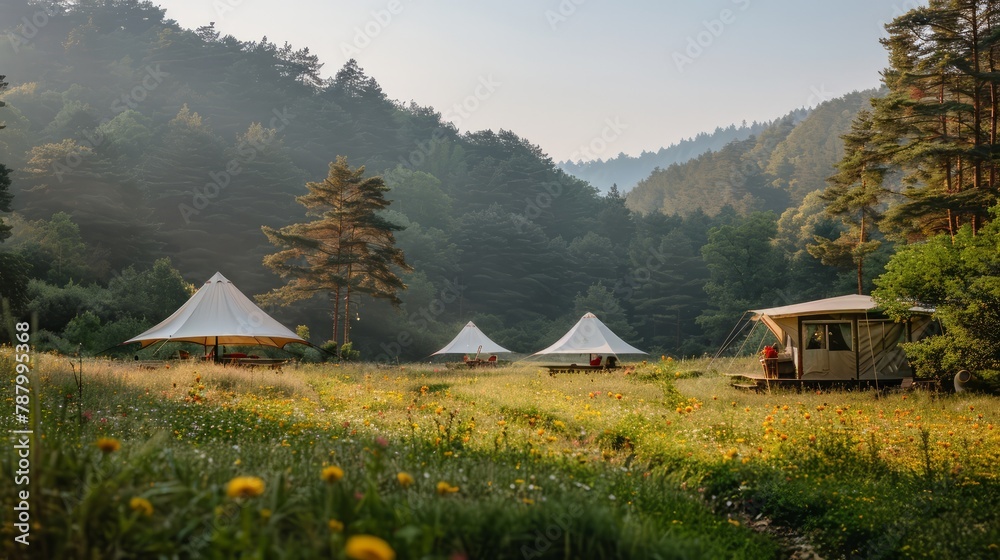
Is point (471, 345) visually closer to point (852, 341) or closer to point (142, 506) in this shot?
point (852, 341)

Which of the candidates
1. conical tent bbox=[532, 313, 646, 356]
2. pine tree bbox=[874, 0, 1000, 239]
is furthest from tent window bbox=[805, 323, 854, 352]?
conical tent bbox=[532, 313, 646, 356]

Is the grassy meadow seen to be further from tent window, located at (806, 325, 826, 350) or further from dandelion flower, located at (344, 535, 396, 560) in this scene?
tent window, located at (806, 325, 826, 350)

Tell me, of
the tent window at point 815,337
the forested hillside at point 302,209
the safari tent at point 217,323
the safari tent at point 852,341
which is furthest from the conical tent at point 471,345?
the safari tent at point 852,341

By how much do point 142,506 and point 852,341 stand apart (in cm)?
2053

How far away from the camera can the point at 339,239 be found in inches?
1375

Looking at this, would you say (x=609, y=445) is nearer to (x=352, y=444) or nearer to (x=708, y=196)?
(x=352, y=444)

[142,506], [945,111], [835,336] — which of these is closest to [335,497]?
[142,506]

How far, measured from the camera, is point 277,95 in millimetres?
69938

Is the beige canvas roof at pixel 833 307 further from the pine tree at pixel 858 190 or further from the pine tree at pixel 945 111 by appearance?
the pine tree at pixel 858 190

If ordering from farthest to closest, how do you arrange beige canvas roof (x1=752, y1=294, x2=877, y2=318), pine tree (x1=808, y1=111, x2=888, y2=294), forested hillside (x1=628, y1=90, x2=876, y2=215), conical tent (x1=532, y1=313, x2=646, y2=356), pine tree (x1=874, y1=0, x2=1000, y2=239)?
1. forested hillside (x1=628, y1=90, x2=876, y2=215)
2. conical tent (x1=532, y1=313, x2=646, y2=356)
3. pine tree (x1=808, y1=111, x2=888, y2=294)
4. pine tree (x1=874, y1=0, x2=1000, y2=239)
5. beige canvas roof (x1=752, y1=294, x2=877, y2=318)

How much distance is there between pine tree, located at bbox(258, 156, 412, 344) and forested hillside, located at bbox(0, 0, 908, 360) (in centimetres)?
594

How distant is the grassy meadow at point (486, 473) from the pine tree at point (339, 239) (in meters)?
18.4

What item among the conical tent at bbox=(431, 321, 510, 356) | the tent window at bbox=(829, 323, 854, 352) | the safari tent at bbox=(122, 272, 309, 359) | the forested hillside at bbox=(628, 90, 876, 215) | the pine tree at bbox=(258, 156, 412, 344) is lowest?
Answer: the conical tent at bbox=(431, 321, 510, 356)

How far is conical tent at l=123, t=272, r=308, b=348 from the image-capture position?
19.9 m
